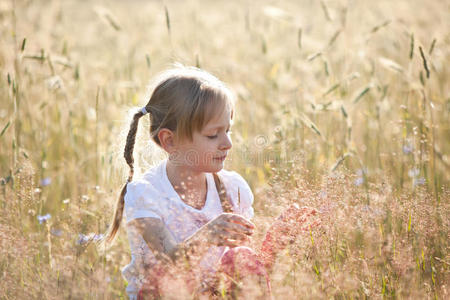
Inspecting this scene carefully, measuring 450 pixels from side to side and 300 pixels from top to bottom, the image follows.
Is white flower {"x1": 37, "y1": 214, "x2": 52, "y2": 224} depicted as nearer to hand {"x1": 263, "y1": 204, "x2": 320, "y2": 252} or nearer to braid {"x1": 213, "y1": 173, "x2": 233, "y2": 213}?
braid {"x1": 213, "y1": 173, "x2": 233, "y2": 213}

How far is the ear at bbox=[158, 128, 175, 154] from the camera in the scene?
5.62ft

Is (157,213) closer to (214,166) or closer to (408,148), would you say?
(214,166)

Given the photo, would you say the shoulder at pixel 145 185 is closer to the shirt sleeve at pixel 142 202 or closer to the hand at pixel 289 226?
the shirt sleeve at pixel 142 202

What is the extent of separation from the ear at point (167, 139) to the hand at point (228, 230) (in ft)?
1.28

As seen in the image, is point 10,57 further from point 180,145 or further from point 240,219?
point 240,219

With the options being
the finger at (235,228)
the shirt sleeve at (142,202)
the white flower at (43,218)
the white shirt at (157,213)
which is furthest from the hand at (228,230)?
the white flower at (43,218)

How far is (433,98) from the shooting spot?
8.92ft

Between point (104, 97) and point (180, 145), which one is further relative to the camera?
point (104, 97)

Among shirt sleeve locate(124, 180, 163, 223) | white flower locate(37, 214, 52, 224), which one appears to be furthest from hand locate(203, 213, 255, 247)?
white flower locate(37, 214, 52, 224)

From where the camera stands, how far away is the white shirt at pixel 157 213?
1.60 m

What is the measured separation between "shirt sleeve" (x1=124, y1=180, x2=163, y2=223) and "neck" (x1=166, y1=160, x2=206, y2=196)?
0.34ft

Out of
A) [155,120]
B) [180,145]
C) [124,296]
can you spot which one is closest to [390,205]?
[180,145]

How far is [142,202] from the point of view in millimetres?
1618

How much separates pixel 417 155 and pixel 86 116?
197 centimetres
